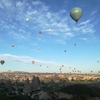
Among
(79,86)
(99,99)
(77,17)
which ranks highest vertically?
(77,17)

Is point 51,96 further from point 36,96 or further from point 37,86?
point 37,86

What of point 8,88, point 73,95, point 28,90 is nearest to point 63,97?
point 73,95

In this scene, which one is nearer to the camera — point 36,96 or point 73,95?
point 36,96

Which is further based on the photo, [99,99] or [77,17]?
[99,99]

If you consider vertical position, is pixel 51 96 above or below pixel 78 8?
below

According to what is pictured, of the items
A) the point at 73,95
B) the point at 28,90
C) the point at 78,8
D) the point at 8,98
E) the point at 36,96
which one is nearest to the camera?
the point at 78,8

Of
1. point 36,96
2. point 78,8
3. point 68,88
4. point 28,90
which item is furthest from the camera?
point 28,90

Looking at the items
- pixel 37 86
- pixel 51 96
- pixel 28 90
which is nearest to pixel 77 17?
pixel 51 96

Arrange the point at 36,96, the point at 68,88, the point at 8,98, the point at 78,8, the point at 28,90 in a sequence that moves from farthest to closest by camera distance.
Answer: the point at 28,90, the point at 68,88, the point at 36,96, the point at 8,98, the point at 78,8

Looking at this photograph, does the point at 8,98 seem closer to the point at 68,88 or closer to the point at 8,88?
the point at 68,88
